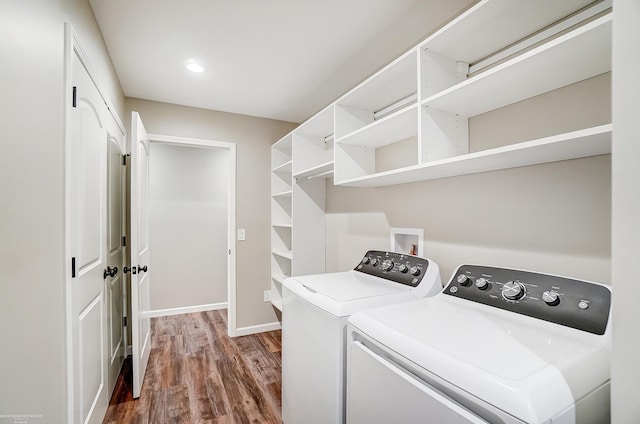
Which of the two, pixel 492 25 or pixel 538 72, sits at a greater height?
pixel 492 25

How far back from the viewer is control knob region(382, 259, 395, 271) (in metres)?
1.70

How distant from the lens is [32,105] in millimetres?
966

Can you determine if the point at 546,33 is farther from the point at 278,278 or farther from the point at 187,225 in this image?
the point at 187,225

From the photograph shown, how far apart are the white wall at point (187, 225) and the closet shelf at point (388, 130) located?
252cm

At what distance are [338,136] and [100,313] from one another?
1886 millimetres

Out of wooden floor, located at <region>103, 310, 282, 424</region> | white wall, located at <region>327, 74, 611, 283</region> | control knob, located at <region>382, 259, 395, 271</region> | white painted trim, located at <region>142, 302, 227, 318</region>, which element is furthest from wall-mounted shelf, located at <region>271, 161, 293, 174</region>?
white painted trim, located at <region>142, 302, 227, 318</region>

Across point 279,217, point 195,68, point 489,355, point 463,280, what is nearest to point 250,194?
point 279,217

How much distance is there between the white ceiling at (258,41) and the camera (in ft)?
5.05

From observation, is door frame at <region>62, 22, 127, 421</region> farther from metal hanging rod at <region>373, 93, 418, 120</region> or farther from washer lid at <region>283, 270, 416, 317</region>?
metal hanging rod at <region>373, 93, 418, 120</region>

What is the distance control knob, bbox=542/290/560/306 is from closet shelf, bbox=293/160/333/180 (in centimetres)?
146

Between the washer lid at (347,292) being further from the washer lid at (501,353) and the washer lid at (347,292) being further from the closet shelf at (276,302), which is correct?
the closet shelf at (276,302)

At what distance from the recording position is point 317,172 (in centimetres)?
248

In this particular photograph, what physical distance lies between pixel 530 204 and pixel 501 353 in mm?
770

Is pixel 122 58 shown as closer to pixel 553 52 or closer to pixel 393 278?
pixel 393 278
